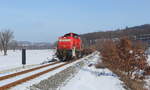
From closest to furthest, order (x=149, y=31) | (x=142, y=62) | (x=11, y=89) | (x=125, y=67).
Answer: (x=11, y=89)
(x=142, y=62)
(x=125, y=67)
(x=149, y=31)

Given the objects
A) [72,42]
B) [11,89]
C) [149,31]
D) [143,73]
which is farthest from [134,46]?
[149,31]

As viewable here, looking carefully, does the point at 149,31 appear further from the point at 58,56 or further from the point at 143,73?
the point at 143,73

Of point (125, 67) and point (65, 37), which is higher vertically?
point (65, 37)

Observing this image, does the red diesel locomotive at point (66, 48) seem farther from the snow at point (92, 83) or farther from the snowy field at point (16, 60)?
the snow at point (92, 83)

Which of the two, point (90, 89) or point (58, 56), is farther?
point (58, 56)

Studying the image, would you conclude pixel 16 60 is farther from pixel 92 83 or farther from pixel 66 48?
pixel 92 83

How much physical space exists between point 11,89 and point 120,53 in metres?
10.7

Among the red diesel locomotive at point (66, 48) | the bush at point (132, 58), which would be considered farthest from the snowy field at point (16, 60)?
the bush at point (132, 58)

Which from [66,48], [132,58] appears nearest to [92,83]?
[132,58]

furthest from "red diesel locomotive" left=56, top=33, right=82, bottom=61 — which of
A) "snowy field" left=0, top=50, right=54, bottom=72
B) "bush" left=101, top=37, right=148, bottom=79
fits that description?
"bush" left=101, top=37, right=148, bottom=79

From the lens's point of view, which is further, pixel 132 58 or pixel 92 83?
pixel 132 58

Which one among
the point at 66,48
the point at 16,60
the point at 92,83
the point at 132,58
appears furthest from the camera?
the point at 16,60

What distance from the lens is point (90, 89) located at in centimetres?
1034

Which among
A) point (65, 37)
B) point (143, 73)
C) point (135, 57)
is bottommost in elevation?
point (143, 73)
